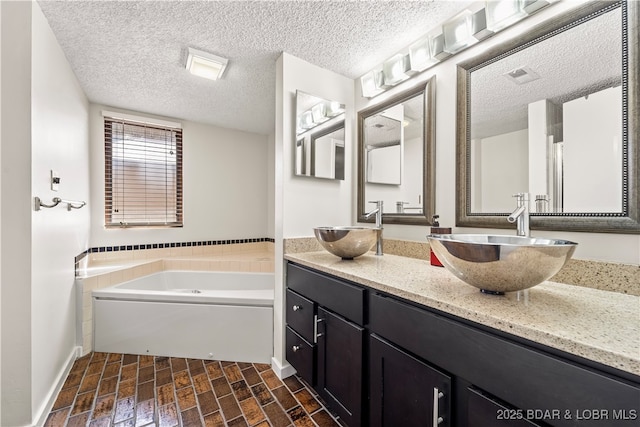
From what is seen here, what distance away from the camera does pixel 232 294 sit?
207cm

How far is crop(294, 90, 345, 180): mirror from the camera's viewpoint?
1812 millimetres

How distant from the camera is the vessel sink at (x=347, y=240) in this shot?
1.43 meters

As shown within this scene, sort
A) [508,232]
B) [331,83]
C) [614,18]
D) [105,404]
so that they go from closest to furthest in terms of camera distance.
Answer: [614,18] → [508,232] → [105,404] → [331,83]

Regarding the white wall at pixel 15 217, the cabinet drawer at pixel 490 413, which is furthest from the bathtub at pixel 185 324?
the cabinet drawer at pixel 490 413

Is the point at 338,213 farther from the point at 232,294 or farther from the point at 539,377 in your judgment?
the point at 539,377

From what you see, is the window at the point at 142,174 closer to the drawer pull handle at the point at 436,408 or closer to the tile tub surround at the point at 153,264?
the tile tub surround at the point at 153,264

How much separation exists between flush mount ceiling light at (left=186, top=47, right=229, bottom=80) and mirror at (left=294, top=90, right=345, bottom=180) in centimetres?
60

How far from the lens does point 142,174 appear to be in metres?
2.87

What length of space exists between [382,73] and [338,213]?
1.02 m

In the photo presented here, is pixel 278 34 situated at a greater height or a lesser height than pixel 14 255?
greater

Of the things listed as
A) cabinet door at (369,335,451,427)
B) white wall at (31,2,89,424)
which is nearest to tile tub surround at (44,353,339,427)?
white wall at (31,2,89,424)

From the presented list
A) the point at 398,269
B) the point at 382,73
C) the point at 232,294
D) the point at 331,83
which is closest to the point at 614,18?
the point at 382,73

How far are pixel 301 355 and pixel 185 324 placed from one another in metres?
1.03

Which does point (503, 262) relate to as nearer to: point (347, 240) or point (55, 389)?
point (347, 240)
